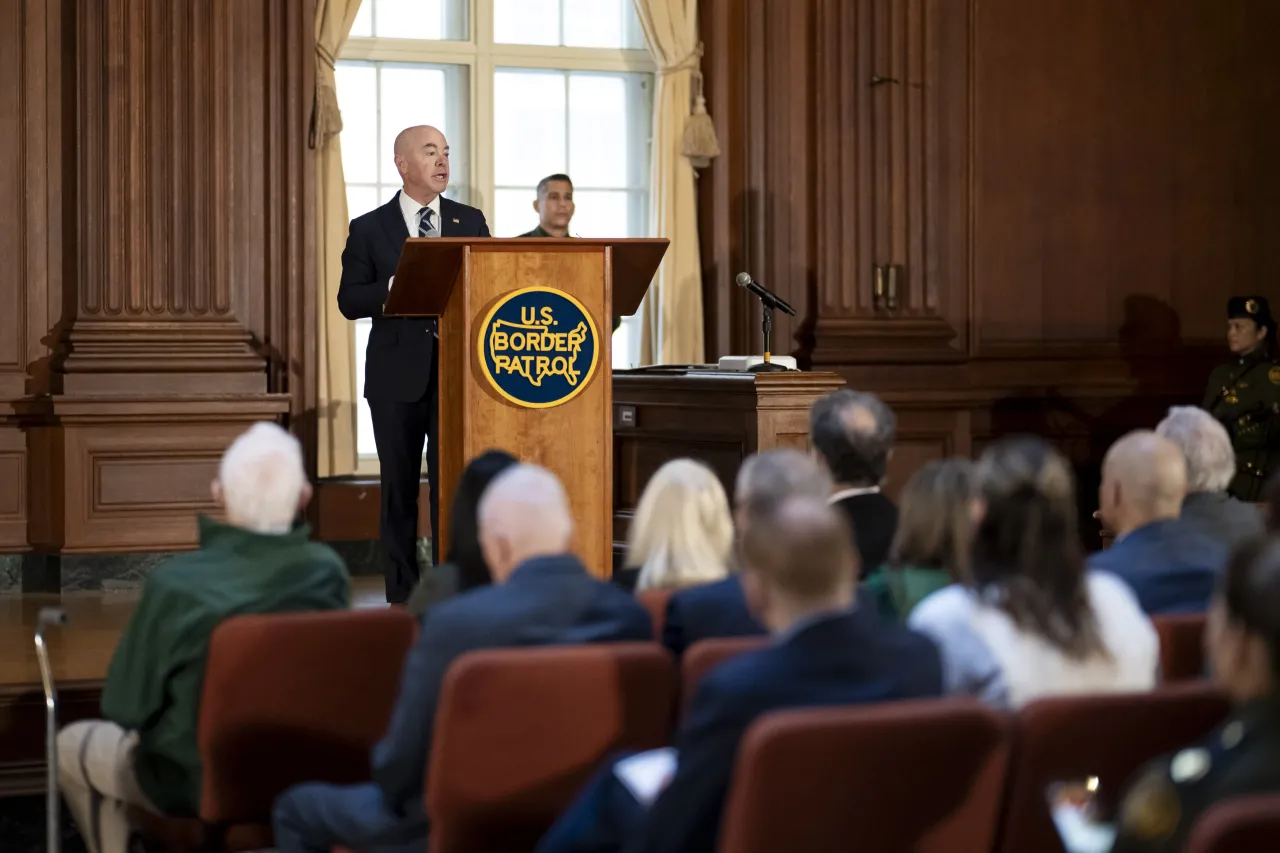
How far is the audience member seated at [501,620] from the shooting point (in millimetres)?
2439

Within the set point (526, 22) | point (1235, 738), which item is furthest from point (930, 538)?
point (526, 22)

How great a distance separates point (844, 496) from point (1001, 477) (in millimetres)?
952

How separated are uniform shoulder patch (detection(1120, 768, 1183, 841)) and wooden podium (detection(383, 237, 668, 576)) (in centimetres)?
288

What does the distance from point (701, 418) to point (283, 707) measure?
11.5 feet

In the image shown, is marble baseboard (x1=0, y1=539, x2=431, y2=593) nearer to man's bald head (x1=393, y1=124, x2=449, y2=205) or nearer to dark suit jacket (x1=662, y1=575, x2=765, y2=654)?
man's bald head (x1=393, y1=124, x2=449, y2=205)

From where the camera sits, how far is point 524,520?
2520 mm

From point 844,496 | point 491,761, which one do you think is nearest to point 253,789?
point 491,761

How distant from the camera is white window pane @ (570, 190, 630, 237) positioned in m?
7.75

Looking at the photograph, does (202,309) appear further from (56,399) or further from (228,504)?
(228,504)

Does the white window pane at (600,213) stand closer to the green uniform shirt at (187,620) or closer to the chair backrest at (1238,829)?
the green uniform shirt at (187,620)

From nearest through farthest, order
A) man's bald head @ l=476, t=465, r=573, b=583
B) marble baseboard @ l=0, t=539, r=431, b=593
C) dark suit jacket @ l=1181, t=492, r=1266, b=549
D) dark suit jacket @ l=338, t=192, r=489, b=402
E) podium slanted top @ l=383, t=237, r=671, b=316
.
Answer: man's bald head @ l=476, t=465, r=573, b=583
dark suit jacket @ l=1181, t=492, r=1266, b=549
podium slanted top @ l=383, t=237, r=671, b=316
dark suit jacket @ l=338, t=192, r=489, b=402
marble baseboard @ l=0, t=539, r=431, b=593

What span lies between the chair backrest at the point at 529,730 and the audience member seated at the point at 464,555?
0.68 metres

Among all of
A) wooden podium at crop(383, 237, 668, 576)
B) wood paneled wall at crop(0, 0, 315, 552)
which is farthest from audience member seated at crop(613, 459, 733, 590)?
wood paneled wall at crop(0, 0, 315, 552)

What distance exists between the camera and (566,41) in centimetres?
769
